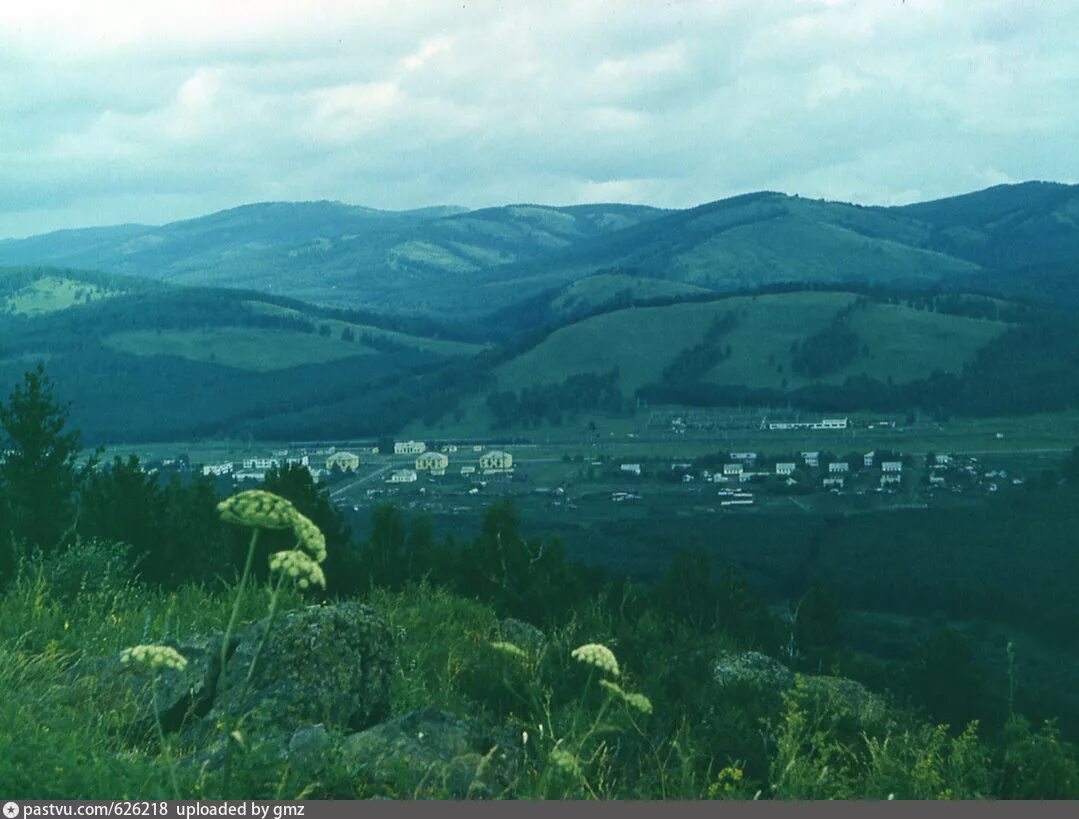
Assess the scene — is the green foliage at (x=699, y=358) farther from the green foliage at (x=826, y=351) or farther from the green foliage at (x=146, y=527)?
the green foliage at (x=146, y=527)

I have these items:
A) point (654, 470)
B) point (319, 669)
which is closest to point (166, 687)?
point (319, 669)

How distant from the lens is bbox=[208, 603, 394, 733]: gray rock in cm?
664

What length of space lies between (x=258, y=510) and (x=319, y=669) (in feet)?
9.30

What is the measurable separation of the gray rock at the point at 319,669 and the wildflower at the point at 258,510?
8.13 feet

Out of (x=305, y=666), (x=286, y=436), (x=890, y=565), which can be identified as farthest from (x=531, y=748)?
(x=286, y=436)

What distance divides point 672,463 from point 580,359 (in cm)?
4687

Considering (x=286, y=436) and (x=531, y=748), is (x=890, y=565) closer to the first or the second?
(x=531, y=748)

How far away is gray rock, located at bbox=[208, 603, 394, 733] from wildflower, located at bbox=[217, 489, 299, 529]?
2479mm

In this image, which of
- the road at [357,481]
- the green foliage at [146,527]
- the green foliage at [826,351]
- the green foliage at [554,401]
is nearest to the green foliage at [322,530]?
the green foliage at [146,527]

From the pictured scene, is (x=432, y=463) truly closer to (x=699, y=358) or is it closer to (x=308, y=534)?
(x=699, y=358)

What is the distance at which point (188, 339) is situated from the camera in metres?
163

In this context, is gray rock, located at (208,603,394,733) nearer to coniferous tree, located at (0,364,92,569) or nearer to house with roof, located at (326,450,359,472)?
coniferous tree, located at (0,364,92,569)

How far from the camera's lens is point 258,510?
429cm

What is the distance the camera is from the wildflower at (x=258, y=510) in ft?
13.9
